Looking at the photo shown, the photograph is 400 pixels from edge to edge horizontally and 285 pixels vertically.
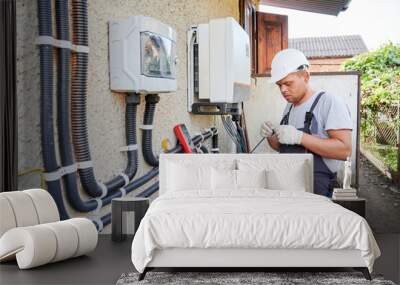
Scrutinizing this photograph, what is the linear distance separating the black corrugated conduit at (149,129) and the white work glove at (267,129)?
87 cm

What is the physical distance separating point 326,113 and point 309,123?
16 centimetres

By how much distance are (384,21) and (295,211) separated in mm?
2126

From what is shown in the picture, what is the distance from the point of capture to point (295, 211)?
10.5ft

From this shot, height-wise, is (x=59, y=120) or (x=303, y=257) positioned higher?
(x=59, y=120)

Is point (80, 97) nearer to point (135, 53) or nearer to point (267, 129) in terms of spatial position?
point (135, 53)

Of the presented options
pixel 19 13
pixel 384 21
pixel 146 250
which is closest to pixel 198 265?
pixel 146 250

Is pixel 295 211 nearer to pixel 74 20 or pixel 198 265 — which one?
pixel 198 265

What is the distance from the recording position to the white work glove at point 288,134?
14.7ft

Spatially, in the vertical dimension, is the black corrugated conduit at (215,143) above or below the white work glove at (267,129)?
below

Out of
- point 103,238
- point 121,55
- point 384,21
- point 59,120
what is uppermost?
point 384,21

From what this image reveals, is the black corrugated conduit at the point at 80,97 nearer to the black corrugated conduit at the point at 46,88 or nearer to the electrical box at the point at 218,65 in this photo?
the black corrugated conduit at the point at 46,88

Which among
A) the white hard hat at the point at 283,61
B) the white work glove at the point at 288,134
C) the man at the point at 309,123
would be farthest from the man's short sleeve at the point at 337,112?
the white hard hat at the point at 283,61

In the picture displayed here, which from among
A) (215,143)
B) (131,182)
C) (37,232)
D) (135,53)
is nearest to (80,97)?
(135,53)

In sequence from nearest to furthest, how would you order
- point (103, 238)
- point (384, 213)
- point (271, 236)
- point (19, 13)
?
point (271, 236), point (19, 13), point (103, 238), point (384, 213)
